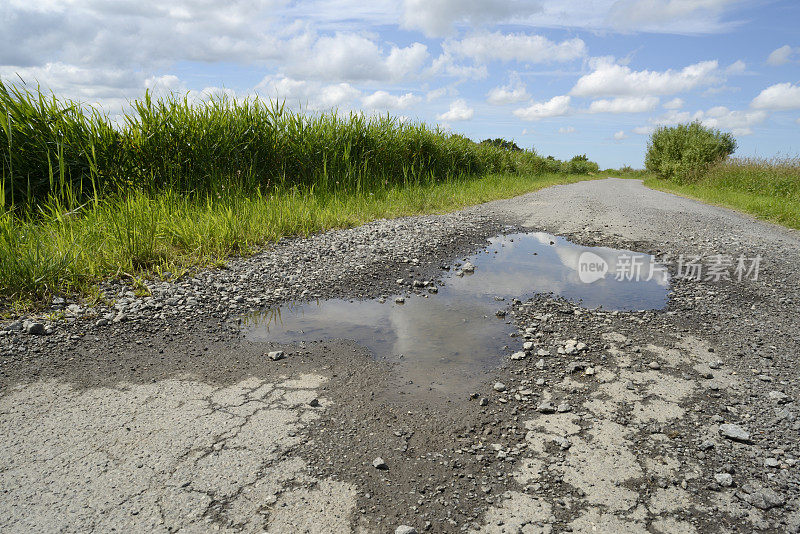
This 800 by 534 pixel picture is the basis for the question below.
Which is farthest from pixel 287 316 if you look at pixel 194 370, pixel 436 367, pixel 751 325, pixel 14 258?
pixel 751 325

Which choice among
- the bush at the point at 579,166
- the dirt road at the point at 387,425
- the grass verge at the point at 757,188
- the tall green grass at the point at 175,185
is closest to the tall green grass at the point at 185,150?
the tall green grass at the point at 175,185

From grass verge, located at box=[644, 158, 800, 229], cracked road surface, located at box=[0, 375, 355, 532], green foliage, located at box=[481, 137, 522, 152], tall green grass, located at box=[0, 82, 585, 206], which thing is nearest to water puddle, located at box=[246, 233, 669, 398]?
cracked road surface, located at box=[0, 375, 355, 532]

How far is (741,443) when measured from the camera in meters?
2.45

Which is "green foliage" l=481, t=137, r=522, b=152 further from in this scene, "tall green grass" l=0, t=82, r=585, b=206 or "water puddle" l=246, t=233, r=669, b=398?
"water puddle" l=246, t=233, r=669, b=398

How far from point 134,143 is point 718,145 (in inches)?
1182

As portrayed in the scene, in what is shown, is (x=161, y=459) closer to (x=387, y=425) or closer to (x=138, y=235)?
(x=387, y=425)

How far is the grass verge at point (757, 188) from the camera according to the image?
11.3 m

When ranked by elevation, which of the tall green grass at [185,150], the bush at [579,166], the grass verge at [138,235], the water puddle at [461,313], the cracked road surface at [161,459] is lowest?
the cracked road surface at [161,459]

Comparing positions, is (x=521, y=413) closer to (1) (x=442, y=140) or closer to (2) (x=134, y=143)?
(2) (x=134, y=143)

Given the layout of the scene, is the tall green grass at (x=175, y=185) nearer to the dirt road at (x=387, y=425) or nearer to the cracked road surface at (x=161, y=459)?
the dirt road at (x=387, y=425)

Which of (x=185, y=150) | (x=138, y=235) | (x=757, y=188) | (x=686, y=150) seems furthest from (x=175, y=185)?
(x=686, y=150)

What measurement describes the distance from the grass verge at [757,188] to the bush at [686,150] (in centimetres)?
256

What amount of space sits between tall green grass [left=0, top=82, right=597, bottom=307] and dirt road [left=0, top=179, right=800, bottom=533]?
3.20 ft

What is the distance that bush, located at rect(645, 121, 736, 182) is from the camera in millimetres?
24547
